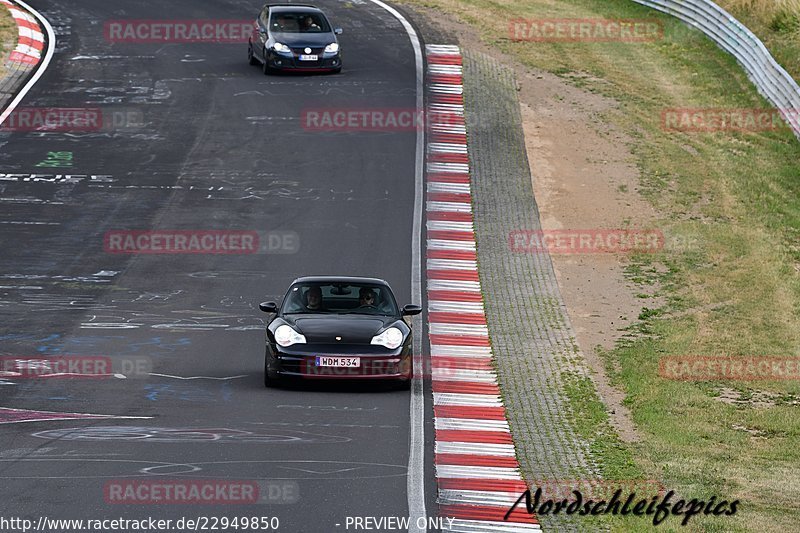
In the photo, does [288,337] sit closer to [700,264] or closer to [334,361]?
[334,361]

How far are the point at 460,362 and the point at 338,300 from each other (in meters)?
2.27

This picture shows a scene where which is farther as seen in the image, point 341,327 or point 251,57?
point 251,57

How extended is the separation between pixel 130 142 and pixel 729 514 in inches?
811

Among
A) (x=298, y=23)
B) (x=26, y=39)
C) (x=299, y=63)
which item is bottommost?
(x=26, y=39)

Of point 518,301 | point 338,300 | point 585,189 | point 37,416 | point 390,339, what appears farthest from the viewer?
point 585,189

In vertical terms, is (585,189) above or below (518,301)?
below

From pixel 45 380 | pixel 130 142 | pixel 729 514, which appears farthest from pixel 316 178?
pixel 729 514

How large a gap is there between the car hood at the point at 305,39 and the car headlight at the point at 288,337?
19.8 meters

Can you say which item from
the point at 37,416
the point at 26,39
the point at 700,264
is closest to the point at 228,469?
the point at 37,416

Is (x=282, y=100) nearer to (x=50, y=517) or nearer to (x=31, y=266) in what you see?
(x=31, y=266)

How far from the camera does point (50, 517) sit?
10.5 metres

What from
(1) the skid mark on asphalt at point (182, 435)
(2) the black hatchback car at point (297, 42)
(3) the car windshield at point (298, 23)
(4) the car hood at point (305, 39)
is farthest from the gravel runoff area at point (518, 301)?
(3) the car windshield at point (298, 23)

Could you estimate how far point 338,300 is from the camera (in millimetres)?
17062

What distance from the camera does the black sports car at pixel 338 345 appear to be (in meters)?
15.5
